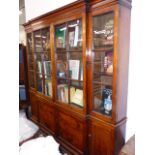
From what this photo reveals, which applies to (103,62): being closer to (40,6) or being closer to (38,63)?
(38,63)

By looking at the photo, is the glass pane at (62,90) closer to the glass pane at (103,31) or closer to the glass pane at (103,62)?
the glass pane at (103,62)

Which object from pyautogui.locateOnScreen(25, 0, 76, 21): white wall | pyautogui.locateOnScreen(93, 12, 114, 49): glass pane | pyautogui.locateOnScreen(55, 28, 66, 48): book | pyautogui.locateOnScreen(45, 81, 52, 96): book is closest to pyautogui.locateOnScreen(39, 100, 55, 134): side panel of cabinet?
pyautogui.locateOnScreen(45, 81, 52, 96): book

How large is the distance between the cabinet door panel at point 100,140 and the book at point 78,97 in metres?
0.33

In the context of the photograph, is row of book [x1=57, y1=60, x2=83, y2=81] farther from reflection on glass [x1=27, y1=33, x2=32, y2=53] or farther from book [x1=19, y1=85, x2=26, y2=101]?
book [x1=19, y1=85, x2=26, y2=101]

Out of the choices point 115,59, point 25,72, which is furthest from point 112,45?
point 25,72

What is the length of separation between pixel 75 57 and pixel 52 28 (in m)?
0.54

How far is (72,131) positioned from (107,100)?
689 millimetres

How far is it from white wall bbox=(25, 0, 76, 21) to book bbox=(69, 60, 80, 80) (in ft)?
2.82

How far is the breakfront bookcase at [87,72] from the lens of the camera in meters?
1.46

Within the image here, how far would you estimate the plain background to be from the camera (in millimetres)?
383

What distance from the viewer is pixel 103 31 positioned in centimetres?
158
